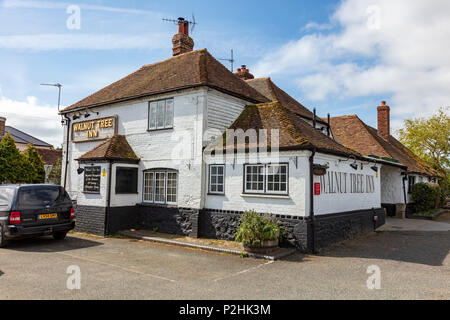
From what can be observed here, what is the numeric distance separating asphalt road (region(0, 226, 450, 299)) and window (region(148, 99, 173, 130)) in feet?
15.5

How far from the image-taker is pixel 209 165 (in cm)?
1209

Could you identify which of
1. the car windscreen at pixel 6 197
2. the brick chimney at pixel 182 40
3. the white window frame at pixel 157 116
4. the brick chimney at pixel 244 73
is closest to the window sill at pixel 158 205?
the white window frame at pixel 157 116

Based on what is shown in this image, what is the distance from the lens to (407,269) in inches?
322

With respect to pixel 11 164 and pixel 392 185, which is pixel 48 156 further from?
pixel 392 185

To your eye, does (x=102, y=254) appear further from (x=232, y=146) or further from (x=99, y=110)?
(x=99, y=110)

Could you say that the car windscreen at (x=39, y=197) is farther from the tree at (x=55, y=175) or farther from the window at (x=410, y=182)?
the window at (x=410, y=182)

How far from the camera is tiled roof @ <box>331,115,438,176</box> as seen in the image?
21.9 m

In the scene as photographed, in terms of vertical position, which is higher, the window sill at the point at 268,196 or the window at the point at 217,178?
the window at the point at 217,178

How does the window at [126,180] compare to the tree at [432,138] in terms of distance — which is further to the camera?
the tree at [432,138]

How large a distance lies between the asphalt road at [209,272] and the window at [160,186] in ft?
7.68

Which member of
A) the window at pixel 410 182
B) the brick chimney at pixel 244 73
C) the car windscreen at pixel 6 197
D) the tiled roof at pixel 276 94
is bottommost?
the car windscreen at pixel 6 197

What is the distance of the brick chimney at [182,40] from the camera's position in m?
17.5

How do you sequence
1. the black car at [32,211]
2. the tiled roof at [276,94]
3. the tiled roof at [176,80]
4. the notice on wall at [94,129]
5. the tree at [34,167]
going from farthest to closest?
the tree at [34,167] < the tiled roof at [276,94] < the notice on wall at [94,129] < the tiled roof at [176,80] < the black car at [32,211]

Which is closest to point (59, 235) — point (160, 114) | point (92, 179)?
point (92, 179)
